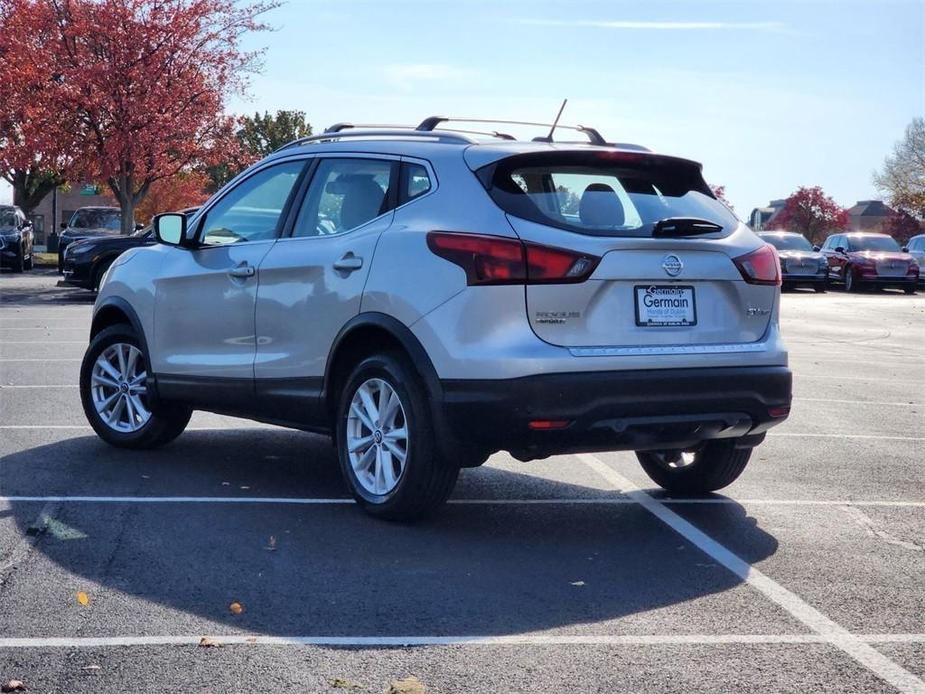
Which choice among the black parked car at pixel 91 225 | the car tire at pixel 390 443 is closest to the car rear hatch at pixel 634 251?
the car tire at pixel 390 443

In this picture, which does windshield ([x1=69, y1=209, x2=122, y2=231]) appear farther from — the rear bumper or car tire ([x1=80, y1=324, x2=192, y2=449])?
the rear bumper

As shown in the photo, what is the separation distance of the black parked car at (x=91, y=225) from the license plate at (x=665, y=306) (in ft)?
92.4

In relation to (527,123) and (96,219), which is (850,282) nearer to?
(96,219)

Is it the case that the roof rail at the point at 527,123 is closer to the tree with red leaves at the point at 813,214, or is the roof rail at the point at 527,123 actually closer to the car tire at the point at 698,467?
the car tire at the point at 698,467

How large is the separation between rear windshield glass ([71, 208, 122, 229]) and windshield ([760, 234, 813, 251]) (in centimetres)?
1749

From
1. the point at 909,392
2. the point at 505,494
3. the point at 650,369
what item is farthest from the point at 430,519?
the point at 909,392

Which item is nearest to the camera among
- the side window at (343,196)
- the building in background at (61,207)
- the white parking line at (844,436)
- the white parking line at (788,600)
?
the white parking line at (788,600)

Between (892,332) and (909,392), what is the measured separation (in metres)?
9.39

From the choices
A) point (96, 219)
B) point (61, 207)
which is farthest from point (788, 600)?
point (61, 207)

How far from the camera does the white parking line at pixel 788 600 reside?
4.38 m

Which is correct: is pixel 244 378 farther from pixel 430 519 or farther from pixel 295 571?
pixel 295 571

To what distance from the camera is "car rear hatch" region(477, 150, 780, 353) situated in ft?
19.8

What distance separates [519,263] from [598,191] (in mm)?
689

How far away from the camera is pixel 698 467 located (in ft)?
24.3
